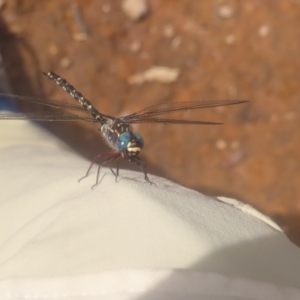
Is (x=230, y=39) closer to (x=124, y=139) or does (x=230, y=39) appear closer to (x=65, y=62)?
(x=65, y=62)

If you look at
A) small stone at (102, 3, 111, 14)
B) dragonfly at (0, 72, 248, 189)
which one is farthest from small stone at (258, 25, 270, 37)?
small stone at (102, 3, 111, 14)

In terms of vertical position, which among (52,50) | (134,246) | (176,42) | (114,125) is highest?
(52,50)

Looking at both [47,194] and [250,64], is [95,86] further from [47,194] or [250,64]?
[47,194]

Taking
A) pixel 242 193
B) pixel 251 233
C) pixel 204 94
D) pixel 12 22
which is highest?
pixel 12 22

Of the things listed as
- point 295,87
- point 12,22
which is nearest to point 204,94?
point 295,87

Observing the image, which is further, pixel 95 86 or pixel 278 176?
pixel 95 86

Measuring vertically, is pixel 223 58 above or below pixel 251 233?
above

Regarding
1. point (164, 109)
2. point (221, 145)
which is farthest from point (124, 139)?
point (221, 145)
